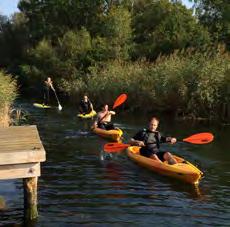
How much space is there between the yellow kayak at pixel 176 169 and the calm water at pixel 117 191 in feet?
0.48

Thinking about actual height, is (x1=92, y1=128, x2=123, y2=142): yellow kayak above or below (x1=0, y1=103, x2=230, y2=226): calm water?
above

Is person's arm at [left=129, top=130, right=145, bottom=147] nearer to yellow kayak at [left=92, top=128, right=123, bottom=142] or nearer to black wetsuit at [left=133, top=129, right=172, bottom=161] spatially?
black wetsuit at [left=133, top=129, right=172, bottom=161]

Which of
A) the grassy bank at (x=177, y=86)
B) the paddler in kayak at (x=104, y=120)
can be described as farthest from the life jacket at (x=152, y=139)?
the grassy bank at (x=177, y=86)

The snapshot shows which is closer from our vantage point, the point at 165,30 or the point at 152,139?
the point at 152,139

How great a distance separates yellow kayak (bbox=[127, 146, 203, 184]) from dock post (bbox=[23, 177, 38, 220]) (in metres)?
3.61

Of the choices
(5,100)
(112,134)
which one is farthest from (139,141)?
(5,100)

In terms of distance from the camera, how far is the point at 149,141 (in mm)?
11609

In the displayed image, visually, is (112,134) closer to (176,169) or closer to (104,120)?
(104,120)

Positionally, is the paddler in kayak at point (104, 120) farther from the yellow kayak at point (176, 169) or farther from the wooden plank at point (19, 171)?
the wooden plank at point (19, 171)

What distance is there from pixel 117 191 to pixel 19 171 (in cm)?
319

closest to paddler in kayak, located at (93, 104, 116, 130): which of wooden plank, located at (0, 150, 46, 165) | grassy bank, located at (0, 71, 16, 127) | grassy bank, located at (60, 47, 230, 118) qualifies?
grassy bank, located at (0, 71, 16, 127)

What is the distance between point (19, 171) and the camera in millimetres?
6906

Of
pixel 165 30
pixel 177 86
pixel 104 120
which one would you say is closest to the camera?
pixel 104 120

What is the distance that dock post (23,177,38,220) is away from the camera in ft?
24.1
